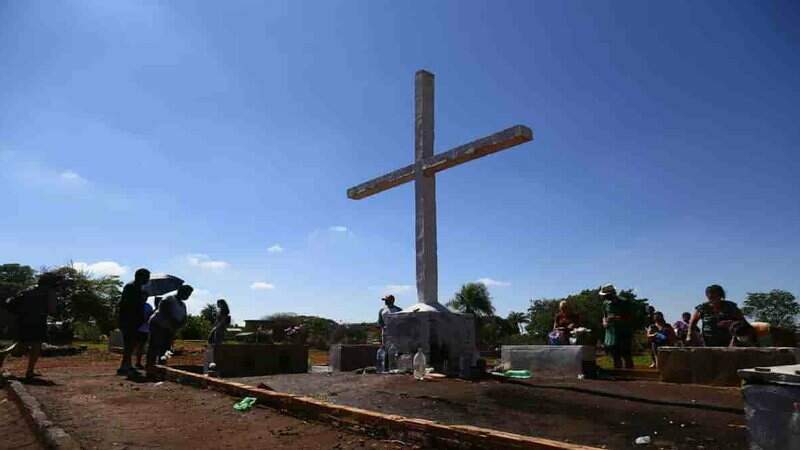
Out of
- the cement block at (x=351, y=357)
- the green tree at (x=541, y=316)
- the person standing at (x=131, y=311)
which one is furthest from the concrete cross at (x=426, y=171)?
the green tree at (x=541, y=316)

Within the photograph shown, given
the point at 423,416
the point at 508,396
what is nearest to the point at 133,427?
the point at 423,416

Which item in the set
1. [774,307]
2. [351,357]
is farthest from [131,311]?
[774,307]

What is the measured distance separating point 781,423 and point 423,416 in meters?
2.63

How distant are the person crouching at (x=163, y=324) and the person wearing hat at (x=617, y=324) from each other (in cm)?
785

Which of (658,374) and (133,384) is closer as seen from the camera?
(658,374)

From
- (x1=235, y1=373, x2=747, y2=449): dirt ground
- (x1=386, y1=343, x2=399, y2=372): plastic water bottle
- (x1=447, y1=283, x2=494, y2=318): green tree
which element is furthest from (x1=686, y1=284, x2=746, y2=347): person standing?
(x1=447, y1=283, x2=494, y2=318): green tree

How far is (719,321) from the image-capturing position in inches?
260

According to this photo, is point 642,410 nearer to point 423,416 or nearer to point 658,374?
point 423,416

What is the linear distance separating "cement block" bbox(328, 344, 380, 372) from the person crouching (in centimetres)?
315

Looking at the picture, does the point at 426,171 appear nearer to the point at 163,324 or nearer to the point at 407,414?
the point at 407,414

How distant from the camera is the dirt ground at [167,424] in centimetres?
395

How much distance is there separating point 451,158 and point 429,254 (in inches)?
59.4

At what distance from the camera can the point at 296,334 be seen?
20250mm

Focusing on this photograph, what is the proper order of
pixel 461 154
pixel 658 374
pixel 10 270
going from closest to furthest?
pixel 658 374 < pixel 461 154 < pixel 10 270
